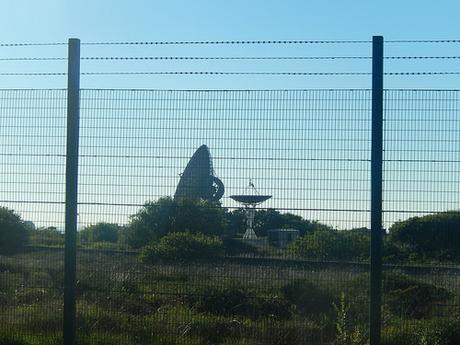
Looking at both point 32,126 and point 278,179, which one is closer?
point 278,179

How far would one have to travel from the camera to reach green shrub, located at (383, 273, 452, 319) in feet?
27.6

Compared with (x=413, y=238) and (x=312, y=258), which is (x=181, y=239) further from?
(x=413, y=238)

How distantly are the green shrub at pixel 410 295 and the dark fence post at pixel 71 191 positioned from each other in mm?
3333

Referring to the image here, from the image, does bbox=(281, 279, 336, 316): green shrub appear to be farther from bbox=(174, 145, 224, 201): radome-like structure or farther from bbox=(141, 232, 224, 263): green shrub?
bbox=(174, 145, 224, 201): radome-like structure

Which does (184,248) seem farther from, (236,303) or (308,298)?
(308,298)

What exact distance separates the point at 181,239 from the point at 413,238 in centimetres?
260

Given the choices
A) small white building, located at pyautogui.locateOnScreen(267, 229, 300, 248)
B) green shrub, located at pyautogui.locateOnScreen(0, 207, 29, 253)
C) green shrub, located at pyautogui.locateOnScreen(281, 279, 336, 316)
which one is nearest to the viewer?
small white building, located at pyautogui.locateOnScreen(267, 229, 300, 248)

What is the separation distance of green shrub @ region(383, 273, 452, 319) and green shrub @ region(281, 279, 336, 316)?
2.05 feet

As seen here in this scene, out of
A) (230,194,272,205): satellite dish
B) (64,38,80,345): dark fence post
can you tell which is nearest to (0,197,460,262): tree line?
(230,194,272,205): satellite dish

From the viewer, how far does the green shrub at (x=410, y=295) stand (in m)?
8.40

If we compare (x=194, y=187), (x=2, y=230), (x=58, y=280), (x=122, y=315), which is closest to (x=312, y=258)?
(x=194, y=187)

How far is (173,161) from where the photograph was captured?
873cm

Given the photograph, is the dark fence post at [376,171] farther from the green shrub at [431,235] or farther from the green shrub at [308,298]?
the green shrub at [308,298]

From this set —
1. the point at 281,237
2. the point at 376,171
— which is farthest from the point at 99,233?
the point at 376,171
